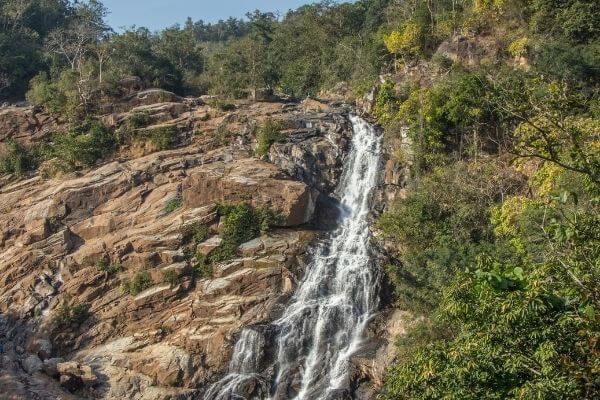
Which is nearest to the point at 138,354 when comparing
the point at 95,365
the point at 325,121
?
the point at 95,365

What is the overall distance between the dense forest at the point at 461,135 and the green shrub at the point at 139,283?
886 centimetres

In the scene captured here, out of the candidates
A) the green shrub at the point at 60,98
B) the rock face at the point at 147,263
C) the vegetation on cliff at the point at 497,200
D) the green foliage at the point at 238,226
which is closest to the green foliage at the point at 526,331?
the vegetation on cliff at the point at 497,200

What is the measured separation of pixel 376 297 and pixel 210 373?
6442 mm

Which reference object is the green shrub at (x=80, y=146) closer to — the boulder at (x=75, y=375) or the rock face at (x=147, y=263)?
the rock face at (x=147, y=263)

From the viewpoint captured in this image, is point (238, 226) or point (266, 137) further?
point (266, 137)

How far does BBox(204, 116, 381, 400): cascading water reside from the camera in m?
19.2

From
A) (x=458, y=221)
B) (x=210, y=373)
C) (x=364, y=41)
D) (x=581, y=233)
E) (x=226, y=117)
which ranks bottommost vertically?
(x=210, y=373)

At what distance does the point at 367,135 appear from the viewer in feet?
97.7

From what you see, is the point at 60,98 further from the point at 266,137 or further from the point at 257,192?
the point at 257,192

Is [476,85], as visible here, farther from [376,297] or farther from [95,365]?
[95,365]

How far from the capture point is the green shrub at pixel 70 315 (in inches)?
869

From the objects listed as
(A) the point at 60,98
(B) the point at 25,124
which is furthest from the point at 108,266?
(A) the point at 60,98

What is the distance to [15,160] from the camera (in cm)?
2905

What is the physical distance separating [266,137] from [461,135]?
903 centimetres
